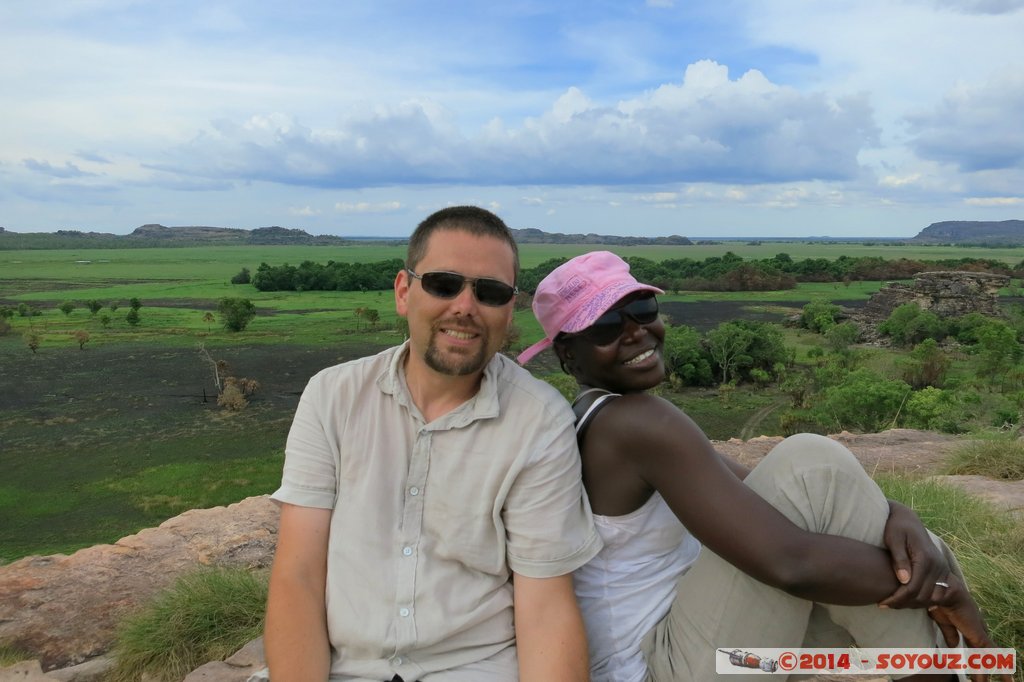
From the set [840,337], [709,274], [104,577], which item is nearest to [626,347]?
[104,577]

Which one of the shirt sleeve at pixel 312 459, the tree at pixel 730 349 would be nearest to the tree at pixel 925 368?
the tree at pixel 730 349

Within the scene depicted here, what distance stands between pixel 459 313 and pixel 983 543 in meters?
3.58

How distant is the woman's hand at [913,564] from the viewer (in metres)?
1.73

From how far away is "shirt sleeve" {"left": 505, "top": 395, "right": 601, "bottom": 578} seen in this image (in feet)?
6.16

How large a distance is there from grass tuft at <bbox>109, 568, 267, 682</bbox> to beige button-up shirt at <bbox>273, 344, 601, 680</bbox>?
2226mm

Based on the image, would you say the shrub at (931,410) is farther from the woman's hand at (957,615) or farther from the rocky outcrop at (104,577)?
the woman's hand at (957,615)

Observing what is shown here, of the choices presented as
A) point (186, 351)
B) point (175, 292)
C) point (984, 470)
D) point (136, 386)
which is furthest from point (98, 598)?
point (175, 292)

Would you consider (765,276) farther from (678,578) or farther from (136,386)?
(678,578)

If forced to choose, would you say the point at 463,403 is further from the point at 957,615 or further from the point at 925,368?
the point at 925,368

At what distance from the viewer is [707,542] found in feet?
5.90

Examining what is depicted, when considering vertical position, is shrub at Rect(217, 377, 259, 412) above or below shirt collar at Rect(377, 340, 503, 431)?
below

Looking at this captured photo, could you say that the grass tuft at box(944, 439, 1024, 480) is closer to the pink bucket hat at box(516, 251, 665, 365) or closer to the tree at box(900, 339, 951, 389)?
the pink bucket hat at box(516, 251, 665, 365)

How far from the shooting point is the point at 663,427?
5.95 ft

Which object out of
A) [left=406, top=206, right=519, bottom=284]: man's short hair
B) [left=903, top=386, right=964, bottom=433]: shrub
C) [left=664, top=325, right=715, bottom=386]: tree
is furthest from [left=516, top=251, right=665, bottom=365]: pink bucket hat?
[left=664, top=325, right=715, bottom=386]: tree
